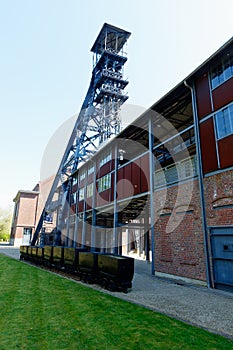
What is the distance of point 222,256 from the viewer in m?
8.59

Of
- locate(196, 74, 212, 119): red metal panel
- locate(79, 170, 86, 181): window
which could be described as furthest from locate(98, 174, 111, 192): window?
locate(196, 74, 212, 119): red metal panel

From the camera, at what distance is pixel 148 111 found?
1305 cm

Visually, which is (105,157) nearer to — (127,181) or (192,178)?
(127,181)

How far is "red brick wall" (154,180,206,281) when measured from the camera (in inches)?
380

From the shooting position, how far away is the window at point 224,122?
349 inches

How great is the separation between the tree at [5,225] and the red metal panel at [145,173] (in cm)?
4716

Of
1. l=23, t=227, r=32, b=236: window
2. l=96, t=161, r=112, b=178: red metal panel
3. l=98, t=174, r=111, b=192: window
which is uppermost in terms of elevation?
l=96, t=161, r=112, b=178: red metal panel

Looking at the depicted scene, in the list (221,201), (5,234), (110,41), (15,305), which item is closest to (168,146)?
(221,201)

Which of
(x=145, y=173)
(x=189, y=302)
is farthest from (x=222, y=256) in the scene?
(x=145, y=173)

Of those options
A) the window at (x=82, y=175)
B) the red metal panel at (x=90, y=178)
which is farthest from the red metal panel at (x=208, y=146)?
the window at (x=82, y=175)

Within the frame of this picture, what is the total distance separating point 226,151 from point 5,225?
Answer: 54.0 meters

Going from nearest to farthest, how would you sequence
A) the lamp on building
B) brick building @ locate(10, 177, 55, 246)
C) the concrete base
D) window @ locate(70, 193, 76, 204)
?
the concrete base → the lamp on building → window @ locate(70, 193, 76, 204) → brick building @ locate(10, 177, 55, 246)

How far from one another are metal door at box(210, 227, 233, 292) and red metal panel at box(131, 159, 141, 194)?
18.9ft

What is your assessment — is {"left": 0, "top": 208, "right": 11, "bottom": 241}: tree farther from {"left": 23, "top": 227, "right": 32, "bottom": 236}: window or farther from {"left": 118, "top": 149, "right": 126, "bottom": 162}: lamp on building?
{"left": 118, "top": 149, "right": 126, "bottom": 162}: lamp on building
